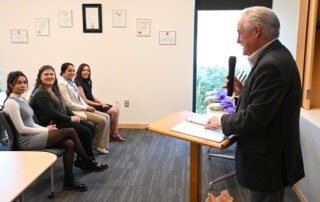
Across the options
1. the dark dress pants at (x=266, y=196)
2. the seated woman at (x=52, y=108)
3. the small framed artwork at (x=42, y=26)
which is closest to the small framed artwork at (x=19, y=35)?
the small framed artwork at (x=42, y=26)

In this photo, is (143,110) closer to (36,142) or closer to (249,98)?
(36,142)

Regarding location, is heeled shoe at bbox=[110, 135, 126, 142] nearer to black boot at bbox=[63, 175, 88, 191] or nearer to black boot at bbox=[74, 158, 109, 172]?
black boot at bbox=[74, 158, 109, 172]

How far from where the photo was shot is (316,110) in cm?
267

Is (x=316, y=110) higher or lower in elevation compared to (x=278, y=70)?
lower

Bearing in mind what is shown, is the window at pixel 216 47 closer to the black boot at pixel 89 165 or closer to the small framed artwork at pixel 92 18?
the small framed artwork at pixel 92 18

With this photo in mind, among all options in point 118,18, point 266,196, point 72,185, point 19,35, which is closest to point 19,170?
point 72,185

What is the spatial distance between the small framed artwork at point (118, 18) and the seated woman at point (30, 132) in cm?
235

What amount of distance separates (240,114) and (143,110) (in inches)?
144

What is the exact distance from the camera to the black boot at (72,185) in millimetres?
2770

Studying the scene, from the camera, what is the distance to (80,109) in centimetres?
359

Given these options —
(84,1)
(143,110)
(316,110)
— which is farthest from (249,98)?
(84,1)

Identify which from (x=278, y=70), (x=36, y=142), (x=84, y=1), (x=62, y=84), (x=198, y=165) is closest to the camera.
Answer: (x=278, y=70)

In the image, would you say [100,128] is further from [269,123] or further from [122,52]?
[269,123]

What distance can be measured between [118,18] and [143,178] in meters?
2.73
